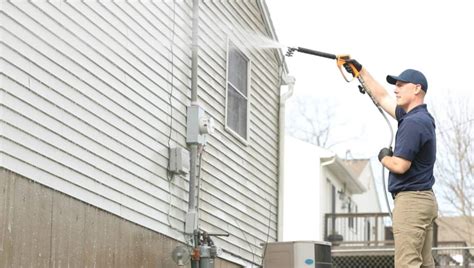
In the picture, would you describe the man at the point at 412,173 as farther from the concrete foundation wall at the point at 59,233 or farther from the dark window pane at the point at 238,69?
the dark window pane at the point at 238,69

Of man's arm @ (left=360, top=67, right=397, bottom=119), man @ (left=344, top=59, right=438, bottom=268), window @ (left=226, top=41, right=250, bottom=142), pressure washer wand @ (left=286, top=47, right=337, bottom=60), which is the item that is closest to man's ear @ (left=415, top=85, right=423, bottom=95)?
man @ (left=344, top=59, right=438, bottom=268)

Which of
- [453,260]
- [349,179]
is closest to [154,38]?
[453,260]

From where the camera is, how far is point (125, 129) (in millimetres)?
9102

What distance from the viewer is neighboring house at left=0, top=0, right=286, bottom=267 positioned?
7.30m

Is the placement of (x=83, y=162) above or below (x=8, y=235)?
above

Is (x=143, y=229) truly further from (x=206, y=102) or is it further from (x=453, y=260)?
(x=453, y=260)

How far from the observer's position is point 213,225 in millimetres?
11195

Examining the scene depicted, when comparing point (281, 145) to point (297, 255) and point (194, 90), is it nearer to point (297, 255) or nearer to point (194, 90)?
point (297, 255)

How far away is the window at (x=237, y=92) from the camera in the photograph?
12.0 m

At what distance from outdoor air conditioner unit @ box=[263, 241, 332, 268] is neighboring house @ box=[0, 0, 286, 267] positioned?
46 cm

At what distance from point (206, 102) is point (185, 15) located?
1.02 m

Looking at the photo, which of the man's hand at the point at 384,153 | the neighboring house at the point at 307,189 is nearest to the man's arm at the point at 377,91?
the man's hand at the point at 384,153

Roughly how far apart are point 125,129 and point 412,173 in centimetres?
381

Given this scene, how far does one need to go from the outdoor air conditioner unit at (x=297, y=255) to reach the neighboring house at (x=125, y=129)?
1.50ft
